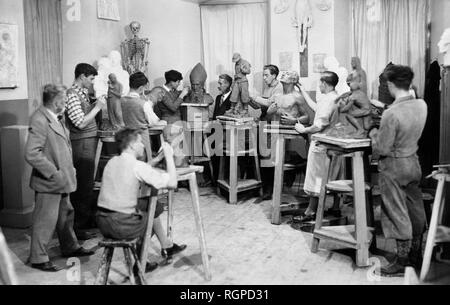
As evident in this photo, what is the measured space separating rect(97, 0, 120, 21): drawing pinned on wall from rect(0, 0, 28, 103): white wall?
5.44ft

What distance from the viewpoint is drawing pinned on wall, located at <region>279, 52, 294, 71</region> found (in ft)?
28.3

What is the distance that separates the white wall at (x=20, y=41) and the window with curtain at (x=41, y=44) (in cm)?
23

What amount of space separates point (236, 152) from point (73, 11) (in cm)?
319

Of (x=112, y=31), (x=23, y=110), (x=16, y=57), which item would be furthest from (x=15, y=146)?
(x=112, y=31)

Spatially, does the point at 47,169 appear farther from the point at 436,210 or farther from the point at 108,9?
the point at 108,9

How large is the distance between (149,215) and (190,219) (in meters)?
2.32

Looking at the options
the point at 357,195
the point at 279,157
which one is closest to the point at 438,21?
the point at 279,157

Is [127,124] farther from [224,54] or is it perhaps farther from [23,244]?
[224,54]

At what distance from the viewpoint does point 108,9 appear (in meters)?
8.47

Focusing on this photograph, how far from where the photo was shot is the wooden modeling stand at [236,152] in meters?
7.36

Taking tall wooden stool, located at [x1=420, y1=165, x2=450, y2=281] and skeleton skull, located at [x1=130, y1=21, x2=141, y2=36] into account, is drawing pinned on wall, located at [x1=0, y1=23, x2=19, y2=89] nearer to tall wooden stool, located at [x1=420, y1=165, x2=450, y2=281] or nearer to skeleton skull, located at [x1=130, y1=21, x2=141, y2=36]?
skeleton skull, located at [x1=130, y1=21, x2=141, y2=36]

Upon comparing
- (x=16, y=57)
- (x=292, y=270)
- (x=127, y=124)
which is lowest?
(x=292, y=270)

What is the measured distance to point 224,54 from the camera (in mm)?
9719

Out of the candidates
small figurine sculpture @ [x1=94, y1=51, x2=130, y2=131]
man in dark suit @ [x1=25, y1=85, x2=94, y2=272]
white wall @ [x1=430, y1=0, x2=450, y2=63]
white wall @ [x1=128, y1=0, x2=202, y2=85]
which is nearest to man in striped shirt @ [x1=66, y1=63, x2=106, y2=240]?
small figurine sculpture @ [x1=94, y1=51, x2=130, y2=131]
